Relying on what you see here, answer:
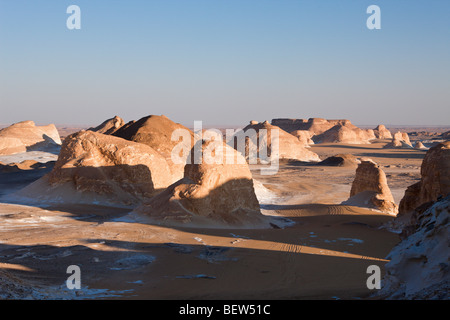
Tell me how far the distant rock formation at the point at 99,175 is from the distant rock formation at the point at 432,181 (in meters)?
8.78

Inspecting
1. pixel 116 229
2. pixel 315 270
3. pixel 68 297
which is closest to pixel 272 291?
pixel 315 270

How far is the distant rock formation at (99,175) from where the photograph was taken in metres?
14.9

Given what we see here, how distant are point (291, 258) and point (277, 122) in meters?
67.4

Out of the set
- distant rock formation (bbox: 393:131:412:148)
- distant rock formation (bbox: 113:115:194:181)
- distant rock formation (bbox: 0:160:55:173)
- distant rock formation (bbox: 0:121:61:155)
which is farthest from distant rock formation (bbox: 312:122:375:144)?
distant rock formation (bbox: 0:160:55:173)

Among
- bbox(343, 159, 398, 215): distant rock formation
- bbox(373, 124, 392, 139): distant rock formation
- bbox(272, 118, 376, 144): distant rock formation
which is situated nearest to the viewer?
bbox(343, 159, 398, 215): distant rock formation

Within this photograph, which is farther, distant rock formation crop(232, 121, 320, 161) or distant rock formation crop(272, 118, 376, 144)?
distant rock formation crop(272, 118, 376, 144)

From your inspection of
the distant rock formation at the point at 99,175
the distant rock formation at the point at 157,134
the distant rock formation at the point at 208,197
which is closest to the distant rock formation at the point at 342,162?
the distant rock formation at the point at 157,134

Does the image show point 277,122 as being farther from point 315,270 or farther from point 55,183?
point 315,270

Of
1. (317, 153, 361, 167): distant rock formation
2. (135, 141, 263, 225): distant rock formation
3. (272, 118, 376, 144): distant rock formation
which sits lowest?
(317, 153, 361, 167): distant rock formation

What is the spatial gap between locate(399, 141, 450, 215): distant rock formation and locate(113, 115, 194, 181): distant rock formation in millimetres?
9594

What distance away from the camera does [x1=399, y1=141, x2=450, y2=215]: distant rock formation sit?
11656mm

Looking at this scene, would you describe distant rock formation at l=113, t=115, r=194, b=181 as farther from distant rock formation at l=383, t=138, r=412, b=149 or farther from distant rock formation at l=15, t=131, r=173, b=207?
distant rock formation at l=383, t=138, r=412, b=149

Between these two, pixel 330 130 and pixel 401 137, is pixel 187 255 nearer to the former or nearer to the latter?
pixel 401 137

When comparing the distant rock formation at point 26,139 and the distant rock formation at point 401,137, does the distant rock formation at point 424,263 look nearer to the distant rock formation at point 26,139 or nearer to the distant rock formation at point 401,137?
the distant rock formation at point 26,139
